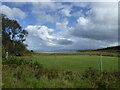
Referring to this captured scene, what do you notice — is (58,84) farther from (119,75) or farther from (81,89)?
(119,75)

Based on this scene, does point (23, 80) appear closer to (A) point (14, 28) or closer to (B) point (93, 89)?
(B) point (93, 89)

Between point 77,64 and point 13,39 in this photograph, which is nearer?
point 77,64

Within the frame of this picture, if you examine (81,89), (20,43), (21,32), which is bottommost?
(81,89)

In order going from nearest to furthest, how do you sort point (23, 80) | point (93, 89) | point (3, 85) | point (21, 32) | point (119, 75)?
point (93, 89)
point (3, 85)
point (23, 80)
point (119, 75)
point (21, 32)

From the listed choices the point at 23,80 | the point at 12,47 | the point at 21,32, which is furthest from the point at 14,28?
the point at 23,80

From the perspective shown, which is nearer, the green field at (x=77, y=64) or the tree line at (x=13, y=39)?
the green field at (x=77, y=64)

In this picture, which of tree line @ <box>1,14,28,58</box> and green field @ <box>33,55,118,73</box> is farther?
tree line @ <box>1,14,28,58</box>

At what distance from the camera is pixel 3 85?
16.0ft

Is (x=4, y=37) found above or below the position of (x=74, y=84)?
above

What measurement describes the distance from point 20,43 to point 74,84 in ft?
92.4

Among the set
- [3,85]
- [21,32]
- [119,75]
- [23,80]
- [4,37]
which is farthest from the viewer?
[21,32]

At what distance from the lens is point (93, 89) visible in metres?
4.57

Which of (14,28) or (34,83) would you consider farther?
(14,28)

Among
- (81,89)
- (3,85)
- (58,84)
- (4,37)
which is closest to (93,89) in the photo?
(81,89)
